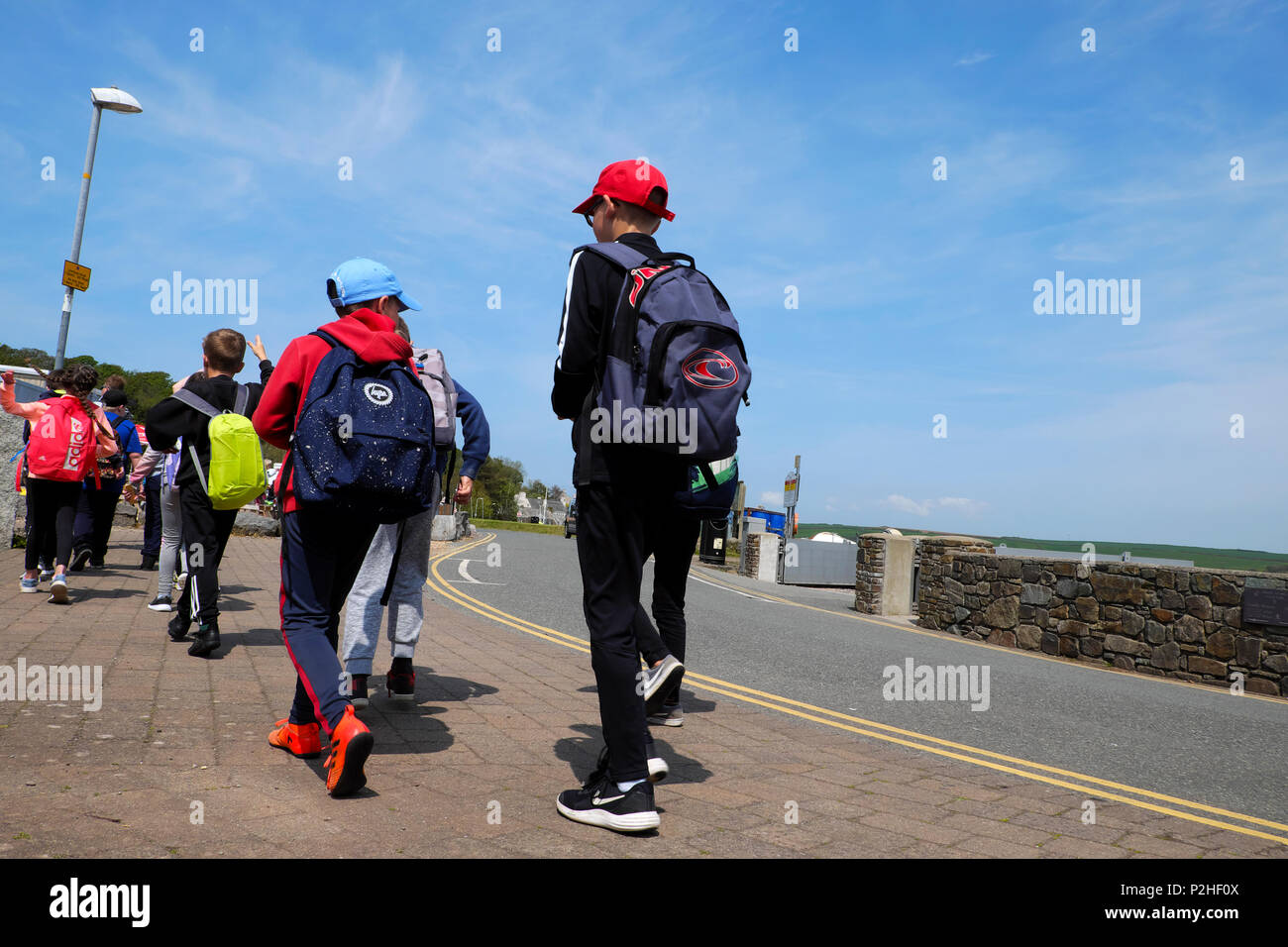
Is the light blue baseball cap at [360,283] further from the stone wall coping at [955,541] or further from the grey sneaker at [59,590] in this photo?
the stone wall coping at [955,541]

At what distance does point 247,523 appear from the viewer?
18.6m

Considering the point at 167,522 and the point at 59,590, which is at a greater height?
the point at 167,522

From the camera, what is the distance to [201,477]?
601 centimetres

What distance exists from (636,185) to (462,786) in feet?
A: 7.70

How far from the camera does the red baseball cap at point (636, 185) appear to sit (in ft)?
11.5

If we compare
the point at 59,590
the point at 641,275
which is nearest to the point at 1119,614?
the point at 641,275

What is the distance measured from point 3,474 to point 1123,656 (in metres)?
13.1

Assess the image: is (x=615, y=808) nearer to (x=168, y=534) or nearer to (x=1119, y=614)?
(x=168, y=534)

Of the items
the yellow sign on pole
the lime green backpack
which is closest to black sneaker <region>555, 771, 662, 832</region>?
the lime green backpack

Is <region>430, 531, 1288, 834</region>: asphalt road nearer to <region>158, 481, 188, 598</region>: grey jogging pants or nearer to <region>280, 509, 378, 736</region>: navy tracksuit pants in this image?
<region>280, 509, 378, 736</region>: navy tracksuit pants

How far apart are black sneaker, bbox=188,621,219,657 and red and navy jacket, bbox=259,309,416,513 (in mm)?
2664

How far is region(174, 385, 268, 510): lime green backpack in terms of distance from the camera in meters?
5.58

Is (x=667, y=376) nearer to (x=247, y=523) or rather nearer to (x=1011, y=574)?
(x=1011, y=574)
